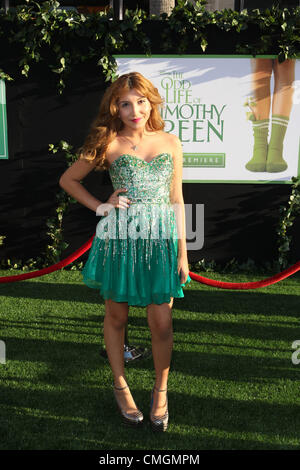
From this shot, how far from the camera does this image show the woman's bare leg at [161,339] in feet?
8.08

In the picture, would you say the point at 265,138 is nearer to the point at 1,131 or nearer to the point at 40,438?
the point at 1,131

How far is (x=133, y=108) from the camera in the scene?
2408mm

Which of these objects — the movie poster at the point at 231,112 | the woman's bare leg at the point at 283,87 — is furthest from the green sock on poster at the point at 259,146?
the woman's bare leg at the point at 283,87

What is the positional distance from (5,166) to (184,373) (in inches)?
134

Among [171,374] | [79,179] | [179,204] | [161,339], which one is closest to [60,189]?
[171,374]

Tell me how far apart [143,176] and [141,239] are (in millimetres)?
320

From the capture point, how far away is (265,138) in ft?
17.8

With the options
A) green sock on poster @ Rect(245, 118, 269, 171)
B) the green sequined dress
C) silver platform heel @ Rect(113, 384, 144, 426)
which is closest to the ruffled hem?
the green sequined dress

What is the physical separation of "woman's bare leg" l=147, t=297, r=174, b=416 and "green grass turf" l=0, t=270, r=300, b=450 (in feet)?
0.70

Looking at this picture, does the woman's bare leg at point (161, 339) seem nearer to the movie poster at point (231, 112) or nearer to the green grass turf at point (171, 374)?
the green grass turf at point (171, 374)

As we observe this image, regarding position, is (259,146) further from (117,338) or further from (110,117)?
(117,338)

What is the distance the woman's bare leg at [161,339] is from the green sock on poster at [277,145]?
3.40m

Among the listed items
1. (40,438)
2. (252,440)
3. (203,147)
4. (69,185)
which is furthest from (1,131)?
(252,440)
